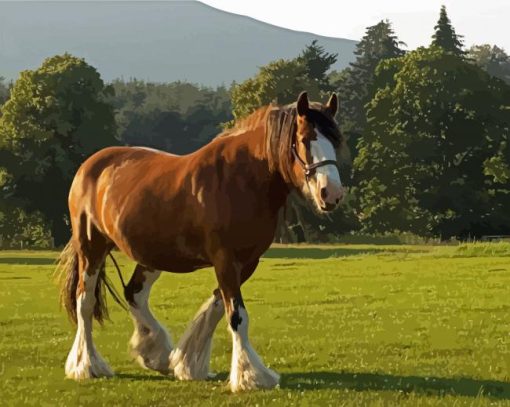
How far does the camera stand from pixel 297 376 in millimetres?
10289

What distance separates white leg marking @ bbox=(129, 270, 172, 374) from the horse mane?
2.92 meters

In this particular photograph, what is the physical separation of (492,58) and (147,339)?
137135mm

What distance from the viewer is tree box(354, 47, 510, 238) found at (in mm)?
61844

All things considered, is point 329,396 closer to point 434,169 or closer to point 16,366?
point 16,366

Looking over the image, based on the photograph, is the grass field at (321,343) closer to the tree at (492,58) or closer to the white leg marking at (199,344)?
the white leg marking at (199,344)

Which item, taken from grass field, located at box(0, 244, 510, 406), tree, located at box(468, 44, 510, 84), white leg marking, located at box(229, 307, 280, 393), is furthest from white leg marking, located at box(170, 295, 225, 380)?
tree, located at box(468, 44, 510, 84)

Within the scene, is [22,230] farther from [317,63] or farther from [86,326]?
[86,326]

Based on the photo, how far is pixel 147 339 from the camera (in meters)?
10.7

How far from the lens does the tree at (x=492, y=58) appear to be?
13148 centimetres

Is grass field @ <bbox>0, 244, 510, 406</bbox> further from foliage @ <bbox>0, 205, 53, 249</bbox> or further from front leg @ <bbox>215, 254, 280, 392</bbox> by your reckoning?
foliage @ <bbox>0, 205, 53, 249</bbox>

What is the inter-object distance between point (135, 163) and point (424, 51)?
5947cm

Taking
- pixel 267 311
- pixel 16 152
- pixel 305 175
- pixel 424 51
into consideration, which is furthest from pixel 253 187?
pixel 424 51

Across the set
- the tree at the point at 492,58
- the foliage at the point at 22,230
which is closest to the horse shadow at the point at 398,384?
the foliage at the point at 22,230

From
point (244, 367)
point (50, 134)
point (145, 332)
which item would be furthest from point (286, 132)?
point (50, 134)
